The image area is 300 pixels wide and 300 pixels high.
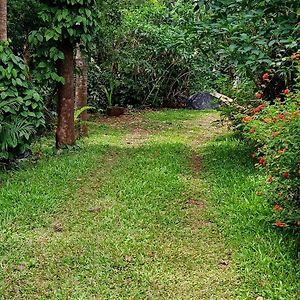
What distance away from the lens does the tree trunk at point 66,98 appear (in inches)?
240

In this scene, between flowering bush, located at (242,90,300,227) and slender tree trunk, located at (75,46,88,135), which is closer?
flowering bush, located at (242,90,300,227)

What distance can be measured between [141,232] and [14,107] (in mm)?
2451

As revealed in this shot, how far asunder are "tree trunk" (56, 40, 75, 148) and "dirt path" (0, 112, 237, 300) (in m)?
1.14

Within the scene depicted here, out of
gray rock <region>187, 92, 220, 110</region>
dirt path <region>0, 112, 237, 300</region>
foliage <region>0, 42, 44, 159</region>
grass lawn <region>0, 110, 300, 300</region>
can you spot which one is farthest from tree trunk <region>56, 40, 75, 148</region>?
gray rock <region>187, 92, 220, 110</region>

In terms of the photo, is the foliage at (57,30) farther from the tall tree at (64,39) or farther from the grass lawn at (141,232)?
the grass lawn at (141,232)

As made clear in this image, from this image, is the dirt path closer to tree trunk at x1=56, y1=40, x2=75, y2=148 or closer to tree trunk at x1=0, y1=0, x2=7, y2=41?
tree trunk at x1=56, y1=40, x2=75, y2=148

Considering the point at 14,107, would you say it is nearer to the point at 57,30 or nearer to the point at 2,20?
the point at 2,20

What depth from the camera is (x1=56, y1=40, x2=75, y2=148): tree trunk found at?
609cm

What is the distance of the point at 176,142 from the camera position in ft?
24.0

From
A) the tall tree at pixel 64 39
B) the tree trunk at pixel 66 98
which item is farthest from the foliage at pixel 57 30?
the tree trunk at pixel 66 98

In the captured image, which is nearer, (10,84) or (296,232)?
(296,232)

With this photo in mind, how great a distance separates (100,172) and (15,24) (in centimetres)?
341

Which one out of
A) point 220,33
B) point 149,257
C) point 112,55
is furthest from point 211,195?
point 112,55

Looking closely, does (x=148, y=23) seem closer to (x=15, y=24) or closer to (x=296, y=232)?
(x=15, y=24)
